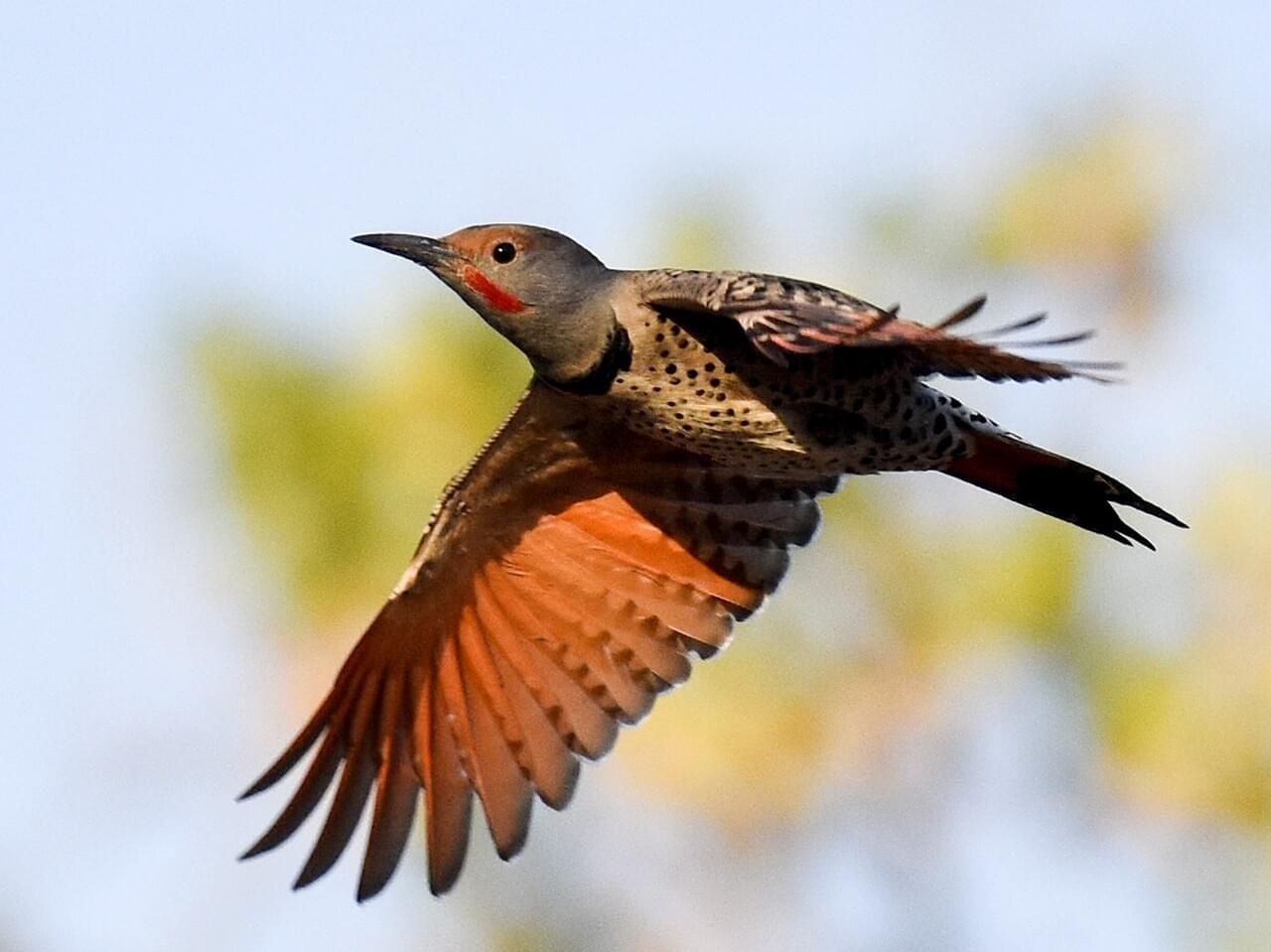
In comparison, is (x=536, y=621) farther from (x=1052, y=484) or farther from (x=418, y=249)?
(x=1052, y=484)

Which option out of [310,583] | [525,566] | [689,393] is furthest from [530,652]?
[310,583]

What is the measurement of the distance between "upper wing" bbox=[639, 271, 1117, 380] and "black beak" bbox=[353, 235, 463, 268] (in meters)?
0.63

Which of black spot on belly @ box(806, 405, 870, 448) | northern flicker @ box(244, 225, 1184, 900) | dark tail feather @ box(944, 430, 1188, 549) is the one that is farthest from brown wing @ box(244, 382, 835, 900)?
black spot on belly @ box(806, 405, 870, 448)

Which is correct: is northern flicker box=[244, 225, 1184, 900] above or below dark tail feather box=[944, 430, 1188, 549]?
below

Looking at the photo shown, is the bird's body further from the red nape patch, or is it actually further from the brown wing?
the brown wing

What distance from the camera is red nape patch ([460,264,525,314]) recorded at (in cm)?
703

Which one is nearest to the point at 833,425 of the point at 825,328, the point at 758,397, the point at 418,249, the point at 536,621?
the point at 758,397

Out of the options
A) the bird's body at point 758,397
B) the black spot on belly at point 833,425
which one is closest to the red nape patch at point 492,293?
the bird's body at point 758,397

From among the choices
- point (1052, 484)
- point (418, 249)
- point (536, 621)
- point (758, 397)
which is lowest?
point (536, 621)

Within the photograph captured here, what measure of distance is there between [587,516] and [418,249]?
1.20m

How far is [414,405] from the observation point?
11.7 meters

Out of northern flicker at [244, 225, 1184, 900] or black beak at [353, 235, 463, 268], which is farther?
black beak at [353, 235, 463, 268]

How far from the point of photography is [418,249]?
23.4 feet

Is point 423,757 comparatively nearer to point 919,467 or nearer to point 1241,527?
point 919,467
